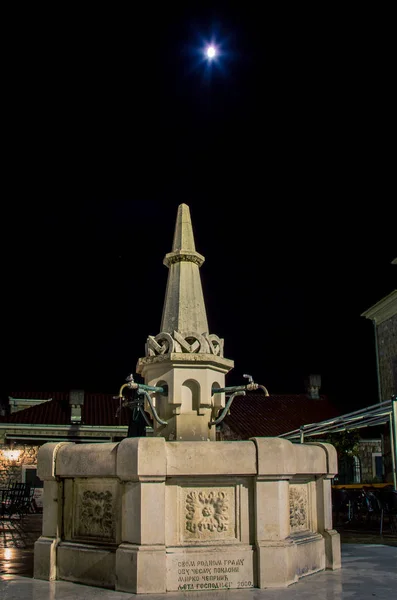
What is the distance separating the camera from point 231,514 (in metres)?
6.34

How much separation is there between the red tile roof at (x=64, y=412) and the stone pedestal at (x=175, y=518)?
17726mm

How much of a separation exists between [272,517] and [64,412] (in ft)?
70.8

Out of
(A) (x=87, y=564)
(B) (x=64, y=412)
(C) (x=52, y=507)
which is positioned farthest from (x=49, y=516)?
(B) (x=64, y=412)

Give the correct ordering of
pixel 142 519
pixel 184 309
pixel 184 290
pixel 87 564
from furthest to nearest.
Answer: pixel 184 290, pixel 184 309, pixel 87 564, pixel 142 519

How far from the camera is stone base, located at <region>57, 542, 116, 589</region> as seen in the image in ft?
20.3

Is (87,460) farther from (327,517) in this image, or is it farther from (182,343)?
(327,517)

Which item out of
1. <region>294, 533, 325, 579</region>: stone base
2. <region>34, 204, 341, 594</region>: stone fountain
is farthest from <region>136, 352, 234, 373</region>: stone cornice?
<region>294, 533, 325, 579</region>: stone base

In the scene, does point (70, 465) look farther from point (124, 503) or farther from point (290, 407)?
point (290, 407)

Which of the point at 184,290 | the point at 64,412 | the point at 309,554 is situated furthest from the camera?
the point at 64,412

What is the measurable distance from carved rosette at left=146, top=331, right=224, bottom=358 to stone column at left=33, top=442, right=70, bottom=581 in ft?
6.03

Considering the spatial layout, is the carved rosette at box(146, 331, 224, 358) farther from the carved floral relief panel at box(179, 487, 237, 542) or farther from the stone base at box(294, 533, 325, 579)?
the stone base at box(294, 533, 325, 579)

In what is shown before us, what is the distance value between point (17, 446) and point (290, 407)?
1255cm

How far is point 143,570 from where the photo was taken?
5.84 m

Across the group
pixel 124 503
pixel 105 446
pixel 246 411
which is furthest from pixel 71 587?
pixel 246 411
